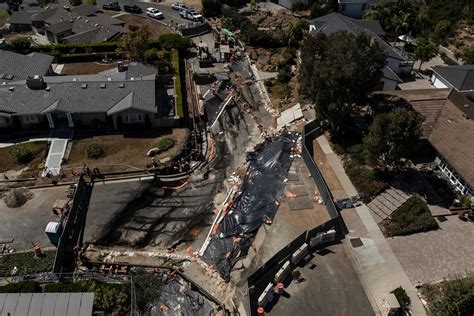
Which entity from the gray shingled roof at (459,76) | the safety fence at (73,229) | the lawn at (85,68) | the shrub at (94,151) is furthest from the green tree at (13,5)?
the gray shingled roof at (459,76)

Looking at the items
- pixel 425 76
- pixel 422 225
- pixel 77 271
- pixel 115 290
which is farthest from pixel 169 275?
pixel 425 76

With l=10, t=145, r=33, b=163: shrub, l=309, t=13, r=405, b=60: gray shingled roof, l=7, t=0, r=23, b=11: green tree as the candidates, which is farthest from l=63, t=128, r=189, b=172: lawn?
l=7, t=0, r=23, b=11: green tree

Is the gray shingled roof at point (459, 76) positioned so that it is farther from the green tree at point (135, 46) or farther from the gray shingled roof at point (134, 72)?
the green tree at point (135, 46)

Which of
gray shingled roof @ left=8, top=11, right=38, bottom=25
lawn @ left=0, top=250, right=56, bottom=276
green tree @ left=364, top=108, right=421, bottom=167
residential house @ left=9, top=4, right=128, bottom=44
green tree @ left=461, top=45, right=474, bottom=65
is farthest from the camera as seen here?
gray shingled roof @ left=8, top=11, right=38, bottom=25

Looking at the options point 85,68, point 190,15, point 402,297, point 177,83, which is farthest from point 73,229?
point 190,15

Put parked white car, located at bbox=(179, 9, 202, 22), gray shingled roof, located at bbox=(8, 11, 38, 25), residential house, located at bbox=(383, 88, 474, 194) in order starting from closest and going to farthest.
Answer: residential house, located at bbox=(383, 88, 474, 194) < gray shingled roof, located at bbox=(8, 11, 38, 25) < parked white car, located at bbox=(179, 9, 202, 22)

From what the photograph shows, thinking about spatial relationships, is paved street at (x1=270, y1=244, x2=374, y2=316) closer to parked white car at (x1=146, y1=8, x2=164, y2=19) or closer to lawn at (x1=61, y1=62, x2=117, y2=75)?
lawn at (x1=61, y1=62, x2=117, y2=75)
